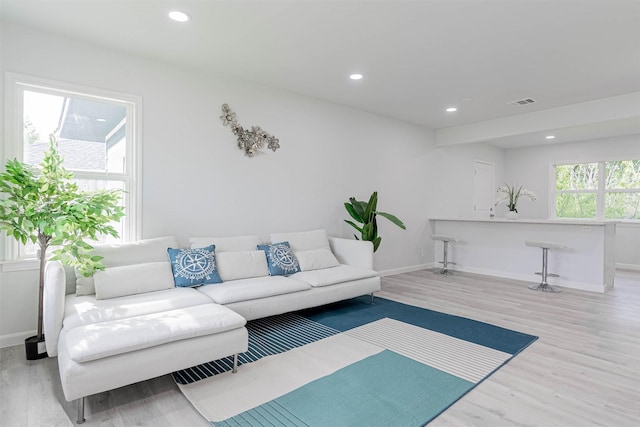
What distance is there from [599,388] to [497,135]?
178 inches

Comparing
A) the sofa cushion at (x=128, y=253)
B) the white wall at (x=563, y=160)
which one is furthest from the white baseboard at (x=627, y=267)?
the sofa cushion at (x=128, y=253)

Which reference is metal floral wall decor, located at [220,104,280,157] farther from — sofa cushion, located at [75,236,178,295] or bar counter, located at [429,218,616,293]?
bar counter, located at [429,218,616,293]

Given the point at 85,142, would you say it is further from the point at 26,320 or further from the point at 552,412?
the point at 552,412

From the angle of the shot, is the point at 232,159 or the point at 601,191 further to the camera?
the point at 601,191

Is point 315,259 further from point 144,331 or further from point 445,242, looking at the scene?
point 445,242

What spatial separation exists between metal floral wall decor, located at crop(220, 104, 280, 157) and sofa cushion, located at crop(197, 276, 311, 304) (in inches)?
64.4

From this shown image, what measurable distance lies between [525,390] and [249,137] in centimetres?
366

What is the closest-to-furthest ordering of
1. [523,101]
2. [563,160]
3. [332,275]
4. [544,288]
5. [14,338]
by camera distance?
[14,338] < [332,275] < [523,101] < [544,288] < [563,160]

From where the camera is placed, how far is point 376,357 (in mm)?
2805

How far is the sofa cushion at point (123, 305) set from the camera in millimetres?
2406

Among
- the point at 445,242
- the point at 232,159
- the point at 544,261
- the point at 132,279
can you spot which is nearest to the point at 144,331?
the point at 132,279

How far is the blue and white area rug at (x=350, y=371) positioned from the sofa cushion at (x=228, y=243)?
0.83 meters

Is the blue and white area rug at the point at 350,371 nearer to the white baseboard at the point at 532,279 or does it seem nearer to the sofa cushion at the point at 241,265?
the sofa cushion at the point at 241,265

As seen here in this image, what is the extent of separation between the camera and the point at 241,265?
3.66 m
